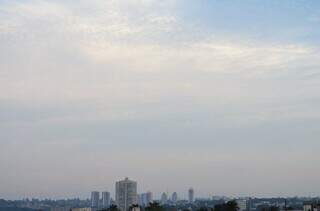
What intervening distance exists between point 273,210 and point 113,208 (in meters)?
25.9

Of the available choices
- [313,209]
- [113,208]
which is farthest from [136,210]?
[313,209]

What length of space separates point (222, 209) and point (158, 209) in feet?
35.8

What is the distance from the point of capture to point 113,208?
111125 mm

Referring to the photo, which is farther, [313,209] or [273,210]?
[273,210]

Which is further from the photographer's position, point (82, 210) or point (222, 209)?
point (82, 210)

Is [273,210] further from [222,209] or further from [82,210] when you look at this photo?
[82,210]

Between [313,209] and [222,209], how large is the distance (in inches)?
642

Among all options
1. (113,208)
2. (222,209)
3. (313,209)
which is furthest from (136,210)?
(313,209)

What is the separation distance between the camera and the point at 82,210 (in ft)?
426

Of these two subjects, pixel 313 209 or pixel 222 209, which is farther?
pixel 313 209

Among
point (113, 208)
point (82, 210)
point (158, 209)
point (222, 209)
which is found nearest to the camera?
point (222, 209)

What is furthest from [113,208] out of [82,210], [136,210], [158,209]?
[82,210]

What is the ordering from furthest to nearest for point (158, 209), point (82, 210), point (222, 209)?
point (82, 210) → point (158, 209) → point (222, 209)

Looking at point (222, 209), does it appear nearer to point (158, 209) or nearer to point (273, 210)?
point (158, 209)
